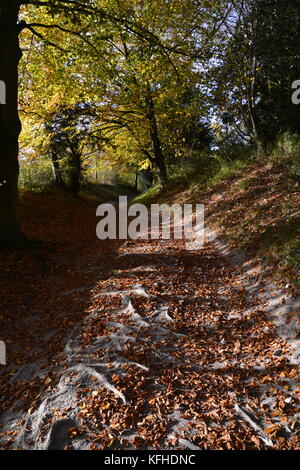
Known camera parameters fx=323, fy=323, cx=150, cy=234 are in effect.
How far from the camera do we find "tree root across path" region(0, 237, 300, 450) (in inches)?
132

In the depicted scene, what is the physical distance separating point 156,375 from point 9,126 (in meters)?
7.05

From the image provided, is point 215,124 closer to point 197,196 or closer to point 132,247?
point 197,196

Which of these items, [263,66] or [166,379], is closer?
[166,379]

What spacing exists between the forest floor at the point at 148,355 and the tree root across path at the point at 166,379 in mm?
14

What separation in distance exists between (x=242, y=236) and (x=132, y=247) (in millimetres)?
3412

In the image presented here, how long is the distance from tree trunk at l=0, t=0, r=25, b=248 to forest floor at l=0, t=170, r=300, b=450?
0.76 meters

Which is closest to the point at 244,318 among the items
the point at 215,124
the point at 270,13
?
the point at 270,13

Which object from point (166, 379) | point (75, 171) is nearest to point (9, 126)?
point (166, 379)

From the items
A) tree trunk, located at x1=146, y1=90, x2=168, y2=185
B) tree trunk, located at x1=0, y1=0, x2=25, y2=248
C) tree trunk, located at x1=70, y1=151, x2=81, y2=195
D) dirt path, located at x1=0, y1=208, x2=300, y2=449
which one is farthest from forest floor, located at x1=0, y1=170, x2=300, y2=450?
tree trunk, located at x1=70, y1=151, x2=81, y2=195

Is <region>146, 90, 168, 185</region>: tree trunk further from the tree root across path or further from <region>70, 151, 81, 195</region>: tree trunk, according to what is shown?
the tree root across path

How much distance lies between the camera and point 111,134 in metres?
18.7

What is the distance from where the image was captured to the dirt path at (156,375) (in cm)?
338

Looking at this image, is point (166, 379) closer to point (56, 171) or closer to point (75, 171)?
point (56, 171)

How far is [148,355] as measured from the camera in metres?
4.69
